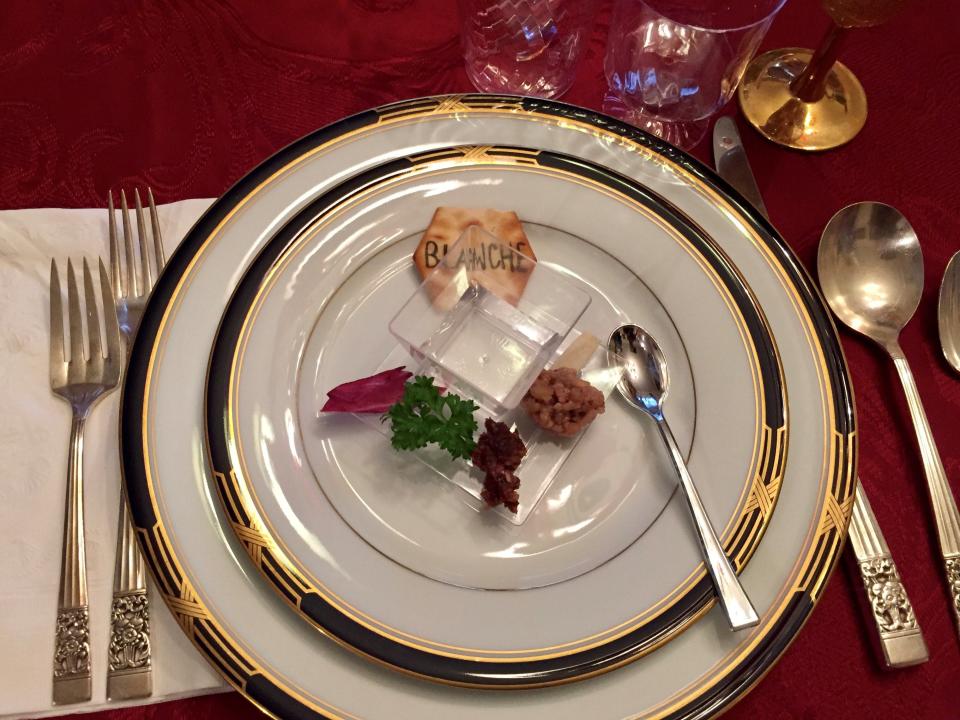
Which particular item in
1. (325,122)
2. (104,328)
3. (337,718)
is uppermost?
(325,122)

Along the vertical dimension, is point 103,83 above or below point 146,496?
above

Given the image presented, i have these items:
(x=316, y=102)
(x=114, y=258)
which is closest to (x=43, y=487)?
(x=114, y=258)

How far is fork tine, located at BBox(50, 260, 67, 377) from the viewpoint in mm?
706

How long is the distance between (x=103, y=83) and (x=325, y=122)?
0.30 m

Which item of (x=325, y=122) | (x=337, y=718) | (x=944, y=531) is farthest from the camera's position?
(x=325, y=122)

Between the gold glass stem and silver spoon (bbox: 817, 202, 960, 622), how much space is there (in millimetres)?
170

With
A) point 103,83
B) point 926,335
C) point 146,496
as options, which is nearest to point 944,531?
point 926,335

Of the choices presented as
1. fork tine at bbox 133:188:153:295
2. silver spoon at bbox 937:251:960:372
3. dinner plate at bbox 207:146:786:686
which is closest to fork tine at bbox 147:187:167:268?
fork tine at bbox 133:188:153:295

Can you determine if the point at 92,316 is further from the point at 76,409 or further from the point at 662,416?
the point at 662,416

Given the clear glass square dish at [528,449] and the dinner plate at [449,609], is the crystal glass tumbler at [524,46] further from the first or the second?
the clear glass square dish at [528,449]

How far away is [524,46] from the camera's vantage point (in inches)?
37.1

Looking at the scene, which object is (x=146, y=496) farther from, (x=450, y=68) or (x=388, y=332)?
(x=450, y=68)

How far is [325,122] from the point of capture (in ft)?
2.86

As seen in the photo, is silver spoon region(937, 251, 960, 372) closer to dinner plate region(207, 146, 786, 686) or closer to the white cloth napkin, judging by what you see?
dinner plate region(207, 146, 786, 686)
